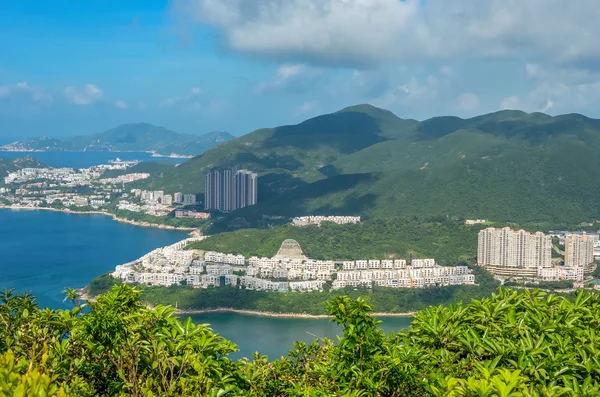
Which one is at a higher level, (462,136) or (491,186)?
(462,136)

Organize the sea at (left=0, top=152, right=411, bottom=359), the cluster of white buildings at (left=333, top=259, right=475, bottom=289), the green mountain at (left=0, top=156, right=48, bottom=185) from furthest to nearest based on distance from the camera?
the green mountain at (left=0, top=156, right=48, bottom=185)
the cluster of white buildings at (left=333, top=259, right=475, bottom=289)
the sea at (left=0, top=152, right=411, bottom=359)

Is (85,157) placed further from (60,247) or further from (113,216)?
(60,247)

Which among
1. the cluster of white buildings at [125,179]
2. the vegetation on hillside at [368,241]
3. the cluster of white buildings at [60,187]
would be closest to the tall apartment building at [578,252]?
the vegetation on hillside at [368,241]

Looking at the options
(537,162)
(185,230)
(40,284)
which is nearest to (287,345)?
(40,284)

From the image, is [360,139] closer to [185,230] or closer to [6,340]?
[185,230]

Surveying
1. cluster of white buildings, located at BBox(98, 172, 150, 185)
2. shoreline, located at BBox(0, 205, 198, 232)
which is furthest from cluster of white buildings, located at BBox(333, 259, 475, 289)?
cluster of white buildings, located at BBox(98, 172, 150, 185)

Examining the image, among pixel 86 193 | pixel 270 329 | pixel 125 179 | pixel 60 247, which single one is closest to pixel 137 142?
pixel 125 179

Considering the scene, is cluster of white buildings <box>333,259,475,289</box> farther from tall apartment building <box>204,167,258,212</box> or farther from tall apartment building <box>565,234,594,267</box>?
tall apartment building <box>204,167,258,212</box>
